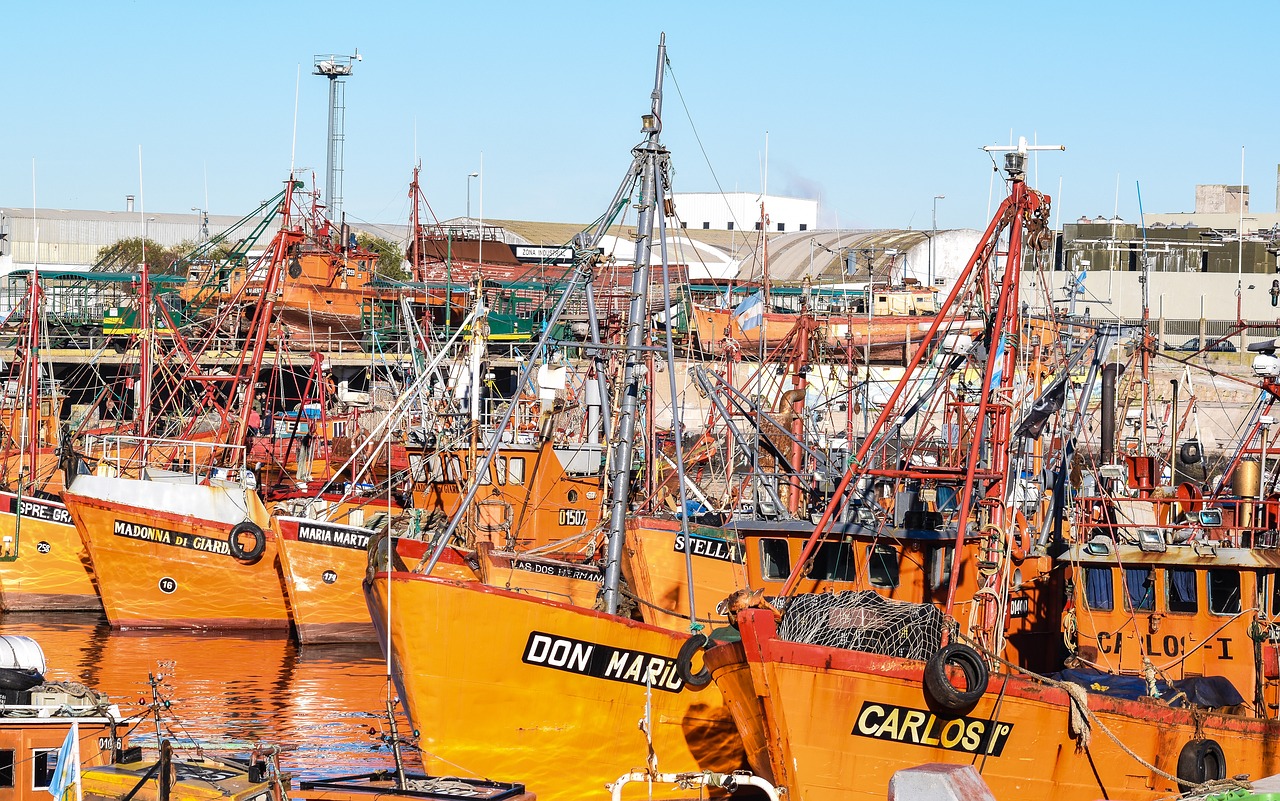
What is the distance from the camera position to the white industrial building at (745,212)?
94.6 meters

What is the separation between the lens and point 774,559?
19422 millimetres

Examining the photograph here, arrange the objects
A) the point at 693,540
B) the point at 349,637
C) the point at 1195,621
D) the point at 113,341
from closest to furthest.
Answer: the point at 1195,621 → the point at 693,540 → the point at 349,637 → the point at 113,341

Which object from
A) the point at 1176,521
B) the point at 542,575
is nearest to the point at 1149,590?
the point at 1176,521

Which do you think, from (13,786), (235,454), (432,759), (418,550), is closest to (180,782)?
(13,786)

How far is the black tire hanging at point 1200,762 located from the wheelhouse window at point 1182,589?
2609 millimetres

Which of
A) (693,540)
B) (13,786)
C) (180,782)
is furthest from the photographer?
(693,540)

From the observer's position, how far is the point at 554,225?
3509 inches

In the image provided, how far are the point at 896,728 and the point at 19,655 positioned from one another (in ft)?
28.3

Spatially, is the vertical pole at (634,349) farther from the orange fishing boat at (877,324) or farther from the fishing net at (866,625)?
the orange fishing boat at (877,324)

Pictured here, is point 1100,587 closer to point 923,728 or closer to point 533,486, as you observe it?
point 923,728

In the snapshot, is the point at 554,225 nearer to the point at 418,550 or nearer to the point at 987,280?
the point at 418,550

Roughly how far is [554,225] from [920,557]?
71.8 metres

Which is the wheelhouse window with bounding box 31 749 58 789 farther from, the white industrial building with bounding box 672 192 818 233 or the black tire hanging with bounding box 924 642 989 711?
the white industrial building with bounding box 672 192 818 233

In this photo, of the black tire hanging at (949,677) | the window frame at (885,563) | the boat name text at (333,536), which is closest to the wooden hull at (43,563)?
the boat name text at (333,536)
